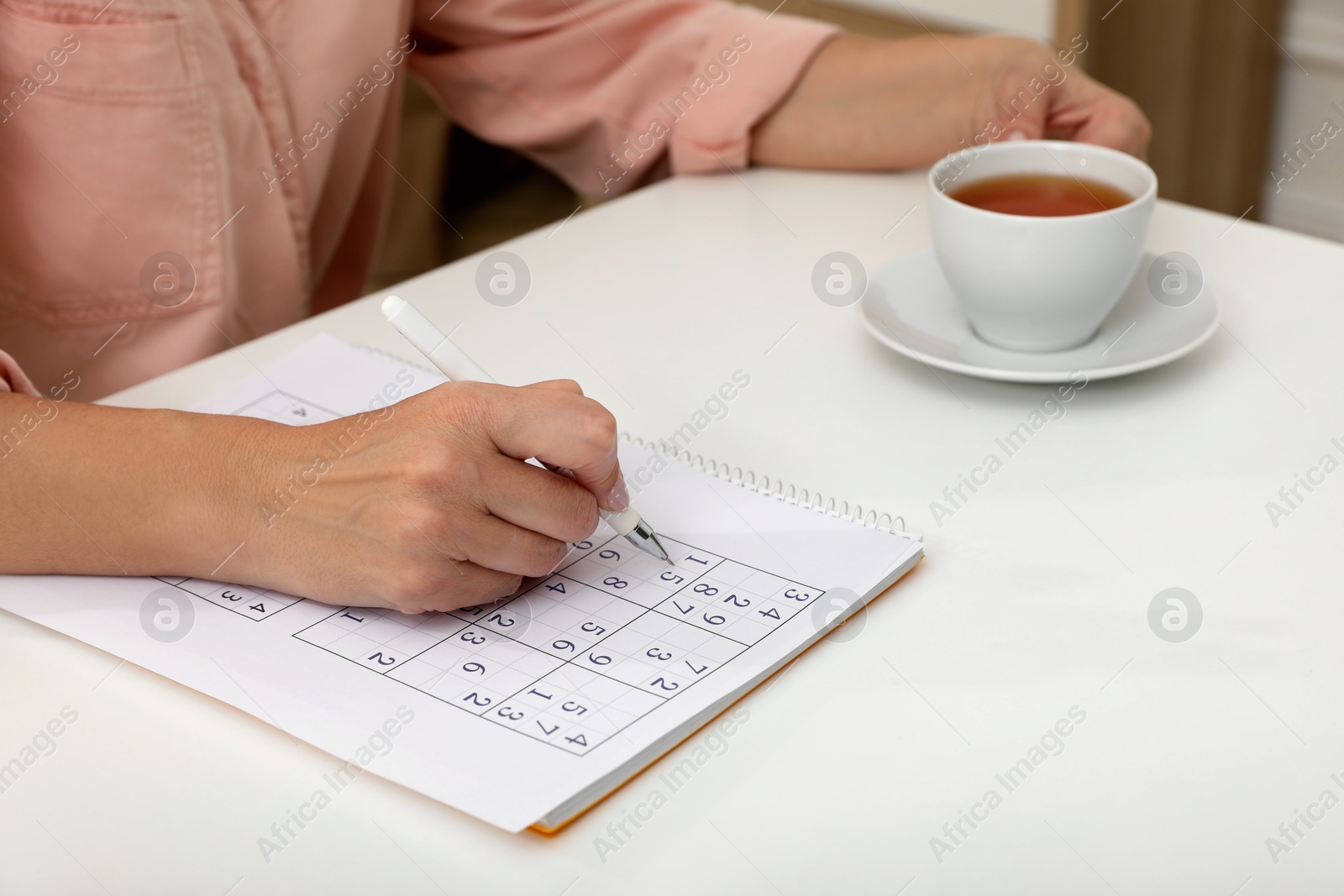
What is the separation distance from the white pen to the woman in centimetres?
2

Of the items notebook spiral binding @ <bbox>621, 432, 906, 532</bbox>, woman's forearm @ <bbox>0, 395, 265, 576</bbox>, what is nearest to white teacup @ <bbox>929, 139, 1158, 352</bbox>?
notebook spiral binding @ <bbox>621, 432, 906, 532</bbox>

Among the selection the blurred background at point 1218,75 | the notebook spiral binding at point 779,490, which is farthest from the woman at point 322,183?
the blurred background at point 1218,75

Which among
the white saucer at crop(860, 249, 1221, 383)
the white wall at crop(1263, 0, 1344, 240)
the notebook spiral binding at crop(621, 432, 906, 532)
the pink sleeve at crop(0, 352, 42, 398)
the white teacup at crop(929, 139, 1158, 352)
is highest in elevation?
the white teacup at crop(929, 139, 1158, 352)

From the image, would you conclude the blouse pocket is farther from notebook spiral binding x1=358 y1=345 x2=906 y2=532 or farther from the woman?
notebook spiral binding x1=358 y1=345 x2=906 y2=532

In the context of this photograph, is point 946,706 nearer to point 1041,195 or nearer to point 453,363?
point 453,363

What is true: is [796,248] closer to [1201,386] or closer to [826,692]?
[1201,386]

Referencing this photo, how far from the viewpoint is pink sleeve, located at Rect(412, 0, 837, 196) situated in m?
1.11

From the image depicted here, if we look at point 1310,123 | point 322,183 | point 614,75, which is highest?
point 614,75

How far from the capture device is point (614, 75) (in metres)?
1.16

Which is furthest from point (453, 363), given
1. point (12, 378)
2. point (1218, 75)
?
point (1218, 75)

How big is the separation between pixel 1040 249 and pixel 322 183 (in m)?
0.69

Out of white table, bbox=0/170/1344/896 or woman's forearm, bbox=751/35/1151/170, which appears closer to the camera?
white table, bbox=0/170/1344/896

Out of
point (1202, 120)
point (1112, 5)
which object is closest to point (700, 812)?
point (1112, 5)

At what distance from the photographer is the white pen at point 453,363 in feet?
2.06
